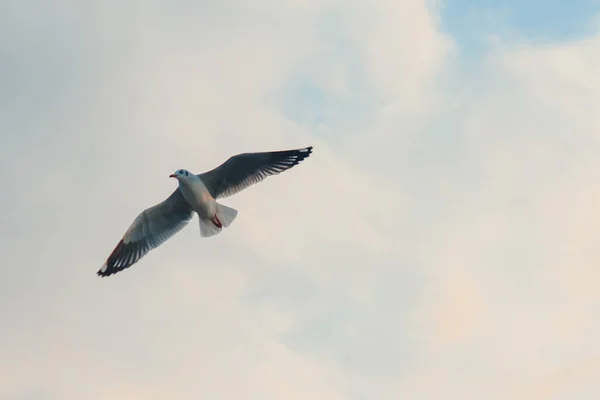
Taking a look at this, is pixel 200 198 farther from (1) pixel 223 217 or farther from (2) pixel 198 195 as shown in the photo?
(1) pixel 223 217

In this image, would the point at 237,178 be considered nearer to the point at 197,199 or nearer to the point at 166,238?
the point at 197,199

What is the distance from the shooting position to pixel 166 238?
56.3 ft

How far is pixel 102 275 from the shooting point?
17.3m

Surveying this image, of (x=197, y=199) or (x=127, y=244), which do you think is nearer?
(x=197, y=199)

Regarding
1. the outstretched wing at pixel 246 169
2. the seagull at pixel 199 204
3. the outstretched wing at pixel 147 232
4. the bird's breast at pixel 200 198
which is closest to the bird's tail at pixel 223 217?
the seagull at pixel 199 204

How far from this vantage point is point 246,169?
1631 cm

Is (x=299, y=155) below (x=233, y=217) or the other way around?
the other way around

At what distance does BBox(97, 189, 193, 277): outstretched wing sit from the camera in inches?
664

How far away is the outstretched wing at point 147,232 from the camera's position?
664 inches

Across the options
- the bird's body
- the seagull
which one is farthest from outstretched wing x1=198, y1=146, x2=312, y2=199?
the bird's body

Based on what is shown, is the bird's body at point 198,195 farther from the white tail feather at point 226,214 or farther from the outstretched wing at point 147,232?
the outstretched wing at point 147,232

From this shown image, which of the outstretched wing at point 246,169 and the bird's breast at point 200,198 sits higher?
the outstretched wing at point 246,169

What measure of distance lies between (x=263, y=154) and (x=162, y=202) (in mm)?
2304

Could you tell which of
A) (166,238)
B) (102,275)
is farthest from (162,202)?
(102,275)
